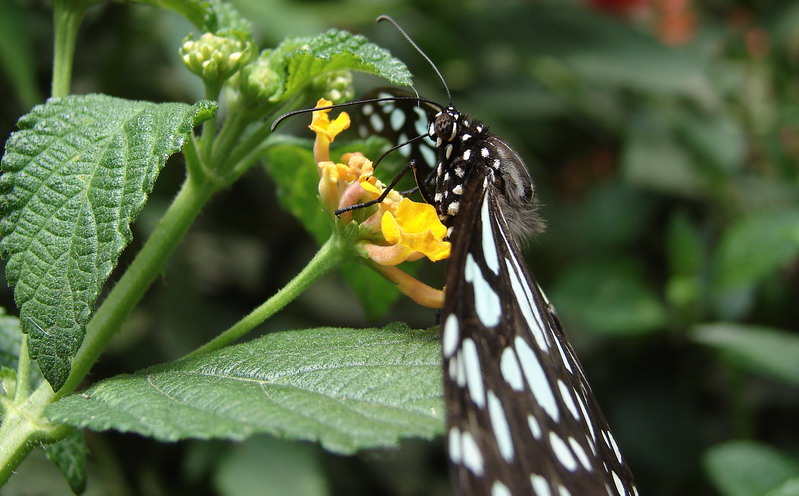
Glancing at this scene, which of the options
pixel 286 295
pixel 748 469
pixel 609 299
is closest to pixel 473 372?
pixel 286 295

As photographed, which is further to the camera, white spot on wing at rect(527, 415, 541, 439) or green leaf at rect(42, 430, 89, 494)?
green leaf at rect(42, 430, 89, 494)

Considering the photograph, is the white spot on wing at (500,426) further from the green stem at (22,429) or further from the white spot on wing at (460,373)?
the green stem at (22,429)

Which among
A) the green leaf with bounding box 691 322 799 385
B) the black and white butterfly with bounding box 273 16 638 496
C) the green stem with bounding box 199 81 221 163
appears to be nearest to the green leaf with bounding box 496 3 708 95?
the green leaf with bounding box 691 322 799 385

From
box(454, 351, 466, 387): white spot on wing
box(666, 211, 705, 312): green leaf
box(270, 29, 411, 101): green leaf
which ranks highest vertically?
box(270, 29, 411, 101): green leaf

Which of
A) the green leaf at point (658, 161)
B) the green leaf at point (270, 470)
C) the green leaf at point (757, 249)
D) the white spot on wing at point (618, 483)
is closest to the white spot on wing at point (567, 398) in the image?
the white spot on wing at point (618, 483)

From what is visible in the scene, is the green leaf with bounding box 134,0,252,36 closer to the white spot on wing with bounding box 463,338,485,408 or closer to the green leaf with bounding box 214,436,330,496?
the white spot on wing with bounding box 463,338,485,408

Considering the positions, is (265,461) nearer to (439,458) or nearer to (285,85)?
(439,458)

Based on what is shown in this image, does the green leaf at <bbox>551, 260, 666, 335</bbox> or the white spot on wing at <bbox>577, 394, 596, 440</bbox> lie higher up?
the white spot on wing at <bbox>577, 394, 596, 440</bbox>
